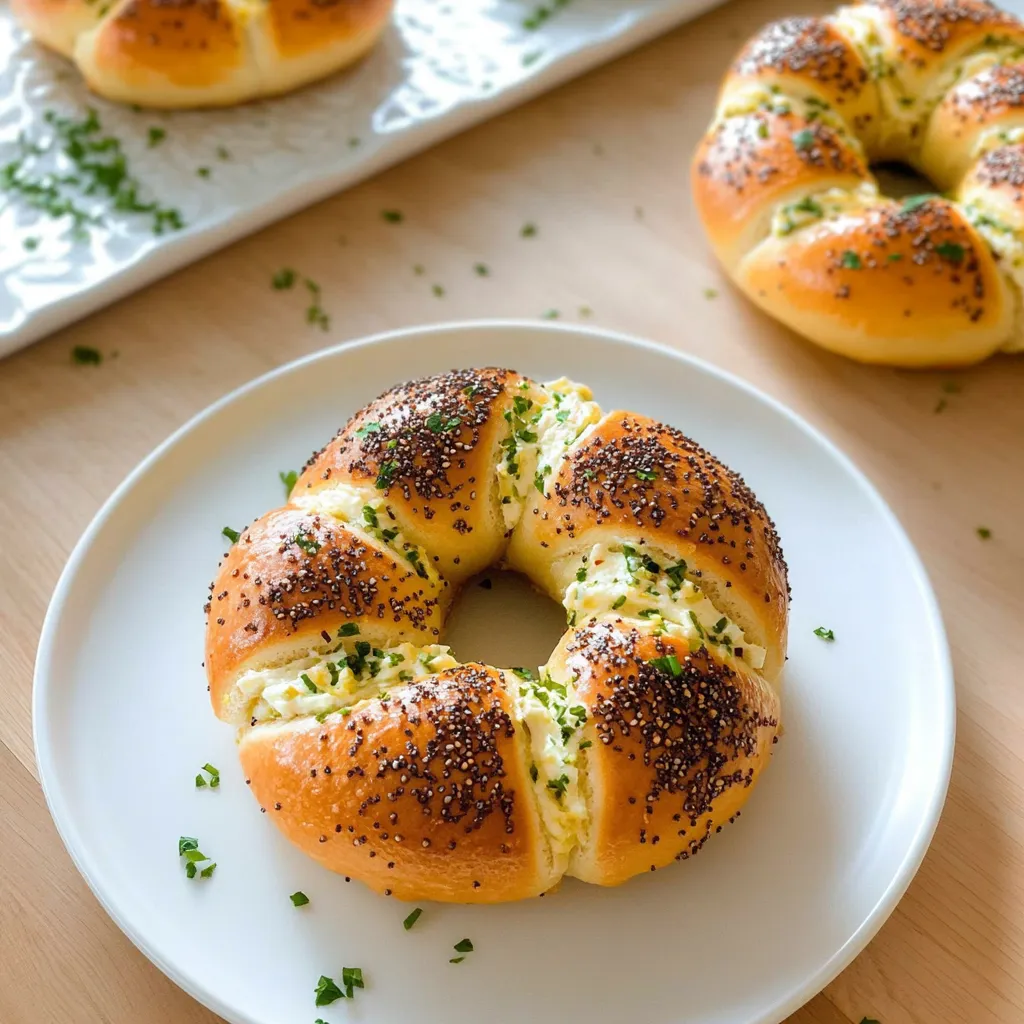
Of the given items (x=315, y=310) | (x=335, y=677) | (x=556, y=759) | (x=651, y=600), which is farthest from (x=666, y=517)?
(x=315, y=310)

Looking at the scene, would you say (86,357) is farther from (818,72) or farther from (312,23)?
(818,72)

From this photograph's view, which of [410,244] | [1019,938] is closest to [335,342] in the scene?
[410,244]

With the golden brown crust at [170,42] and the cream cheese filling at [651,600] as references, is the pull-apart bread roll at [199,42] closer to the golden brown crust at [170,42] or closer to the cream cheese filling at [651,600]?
the golden brown crust at [170,42]

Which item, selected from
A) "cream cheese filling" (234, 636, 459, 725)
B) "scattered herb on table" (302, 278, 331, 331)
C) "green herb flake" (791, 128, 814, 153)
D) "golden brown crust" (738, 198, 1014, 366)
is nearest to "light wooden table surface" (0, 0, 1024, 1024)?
"scattered herb on table" (302, 278, 331, 331)

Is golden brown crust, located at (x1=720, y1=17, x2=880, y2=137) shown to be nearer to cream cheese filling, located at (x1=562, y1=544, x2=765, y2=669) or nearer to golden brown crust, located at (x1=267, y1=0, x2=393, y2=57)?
golden brown crust, located at (x1=267, y1=0, x2=393, y2=57)

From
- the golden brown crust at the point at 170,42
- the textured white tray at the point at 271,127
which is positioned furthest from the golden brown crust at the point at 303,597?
the golden brown crust at the point at 170,42

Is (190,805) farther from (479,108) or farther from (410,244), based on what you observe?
(479,108)
